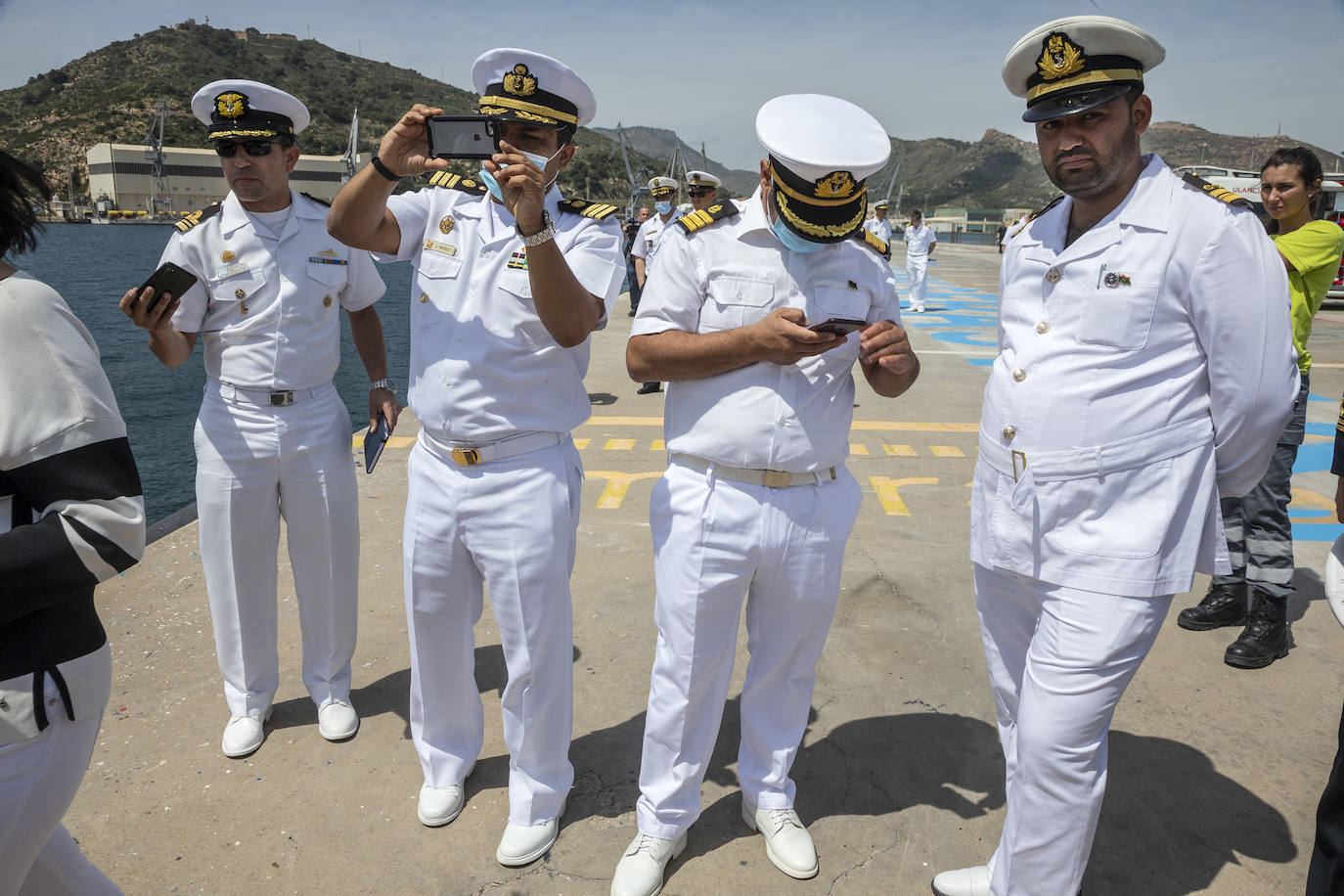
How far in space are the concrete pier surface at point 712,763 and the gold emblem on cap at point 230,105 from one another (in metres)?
2.20

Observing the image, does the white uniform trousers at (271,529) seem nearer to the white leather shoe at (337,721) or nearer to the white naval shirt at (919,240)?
the white leather shoe at (337,721)

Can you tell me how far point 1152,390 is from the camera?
83.4 inches

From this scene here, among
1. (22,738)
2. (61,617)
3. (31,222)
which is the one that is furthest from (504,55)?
(22,738)

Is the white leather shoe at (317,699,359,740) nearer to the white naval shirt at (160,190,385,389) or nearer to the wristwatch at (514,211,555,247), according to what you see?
the white naval shirt at (160,190,385,389)

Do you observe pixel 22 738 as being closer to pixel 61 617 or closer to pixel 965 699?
pixel 61 617

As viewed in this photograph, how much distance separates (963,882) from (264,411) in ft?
8.98

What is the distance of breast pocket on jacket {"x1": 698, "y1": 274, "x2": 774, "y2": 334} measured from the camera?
7.93ft

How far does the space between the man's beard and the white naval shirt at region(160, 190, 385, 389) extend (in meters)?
2.51

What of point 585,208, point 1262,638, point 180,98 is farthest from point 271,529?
point 180,98

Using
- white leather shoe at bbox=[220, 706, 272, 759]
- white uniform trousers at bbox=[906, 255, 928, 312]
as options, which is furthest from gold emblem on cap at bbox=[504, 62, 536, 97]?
white uniform trousers at bbox=[906, 255, 928, 312]

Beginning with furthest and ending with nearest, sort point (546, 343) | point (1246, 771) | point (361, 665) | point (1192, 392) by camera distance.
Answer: point (361, 665), point (1246, 771), point (546, 343), point (1192, 392)

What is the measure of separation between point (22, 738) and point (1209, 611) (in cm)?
450

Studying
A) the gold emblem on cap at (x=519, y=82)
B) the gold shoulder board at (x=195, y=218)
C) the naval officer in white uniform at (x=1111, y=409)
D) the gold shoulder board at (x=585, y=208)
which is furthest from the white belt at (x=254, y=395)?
the naval officer in white uniform at (x=1111, y=409)

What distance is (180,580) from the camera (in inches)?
171
